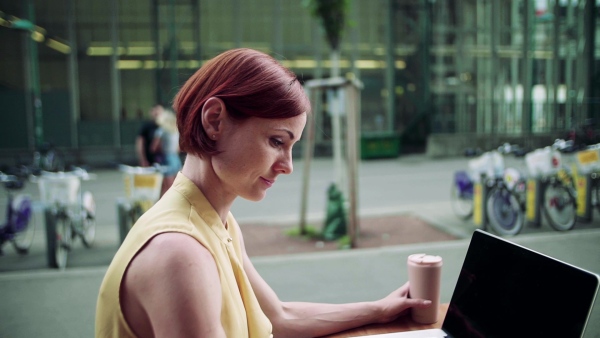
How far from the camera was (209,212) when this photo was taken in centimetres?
124

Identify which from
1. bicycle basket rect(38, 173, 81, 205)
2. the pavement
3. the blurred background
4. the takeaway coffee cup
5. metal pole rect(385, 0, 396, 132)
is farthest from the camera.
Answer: metal pole rect(385, 0, 396, 132)

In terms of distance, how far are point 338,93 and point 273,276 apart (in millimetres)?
2822

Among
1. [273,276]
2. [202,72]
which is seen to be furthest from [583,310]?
[273,276]

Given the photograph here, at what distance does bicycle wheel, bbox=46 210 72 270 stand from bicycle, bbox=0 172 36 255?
0.64 metres

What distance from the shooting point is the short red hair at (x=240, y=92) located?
1183 millimetres

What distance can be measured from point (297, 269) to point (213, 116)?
150 inches

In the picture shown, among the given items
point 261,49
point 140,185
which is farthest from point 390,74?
point 140,185

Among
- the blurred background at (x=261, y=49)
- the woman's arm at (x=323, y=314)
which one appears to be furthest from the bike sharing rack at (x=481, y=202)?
the blurred background at (x=261, y=49)

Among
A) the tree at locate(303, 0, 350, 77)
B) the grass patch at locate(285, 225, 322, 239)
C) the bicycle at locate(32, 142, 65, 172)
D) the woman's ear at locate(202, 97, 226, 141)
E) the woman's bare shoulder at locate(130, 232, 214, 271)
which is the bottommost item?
the grass patch at locate(285, 225, 322, 239)

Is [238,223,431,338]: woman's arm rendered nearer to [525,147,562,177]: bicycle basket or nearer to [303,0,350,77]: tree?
[303,0,350,77]: tree

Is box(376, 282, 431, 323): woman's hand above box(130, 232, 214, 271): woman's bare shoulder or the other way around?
the other way around

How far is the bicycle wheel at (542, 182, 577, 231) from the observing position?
21.0 ft

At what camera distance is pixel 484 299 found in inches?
55.9

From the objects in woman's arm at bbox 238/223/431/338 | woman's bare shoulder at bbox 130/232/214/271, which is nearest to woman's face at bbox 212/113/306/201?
woman's bare shoulder at bbox 130/232/214/271
